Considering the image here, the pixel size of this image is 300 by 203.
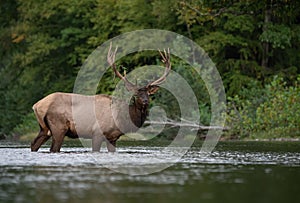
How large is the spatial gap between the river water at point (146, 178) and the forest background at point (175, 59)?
10.1 meters

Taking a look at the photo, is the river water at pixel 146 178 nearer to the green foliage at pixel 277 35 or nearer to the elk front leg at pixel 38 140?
the elk front leg at pixel 38 140

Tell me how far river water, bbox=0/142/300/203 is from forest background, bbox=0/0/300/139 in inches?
397

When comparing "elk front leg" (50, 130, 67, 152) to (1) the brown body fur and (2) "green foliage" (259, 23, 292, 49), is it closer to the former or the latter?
(1) the brown body fur

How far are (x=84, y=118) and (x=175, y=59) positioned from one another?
50.0 feet

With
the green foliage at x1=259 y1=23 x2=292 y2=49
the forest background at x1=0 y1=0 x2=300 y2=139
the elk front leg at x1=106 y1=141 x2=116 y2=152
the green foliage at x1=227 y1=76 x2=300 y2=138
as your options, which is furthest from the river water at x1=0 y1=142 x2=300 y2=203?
the green foliage at x1=259 y1=23 x2=292 y2=49

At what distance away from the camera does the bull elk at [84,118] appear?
17.8 metres

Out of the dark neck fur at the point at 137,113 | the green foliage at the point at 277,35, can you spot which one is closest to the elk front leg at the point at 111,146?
the dark neck fur at the point at 137,113

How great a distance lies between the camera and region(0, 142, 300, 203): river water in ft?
32.0

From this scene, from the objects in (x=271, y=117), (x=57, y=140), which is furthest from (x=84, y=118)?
(x=271, y=117)

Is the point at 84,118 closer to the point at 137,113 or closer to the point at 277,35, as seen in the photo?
the point at 137,113

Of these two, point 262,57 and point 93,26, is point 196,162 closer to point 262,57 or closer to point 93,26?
point 262,57

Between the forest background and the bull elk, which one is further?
the forest background

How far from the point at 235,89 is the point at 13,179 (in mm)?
22360

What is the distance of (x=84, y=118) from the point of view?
1809 cm
